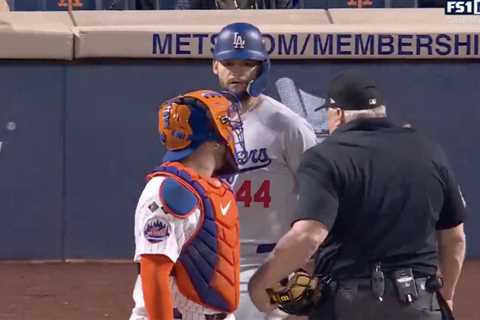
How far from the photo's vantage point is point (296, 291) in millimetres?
4336

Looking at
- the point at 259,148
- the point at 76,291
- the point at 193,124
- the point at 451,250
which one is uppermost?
the point at 193,124

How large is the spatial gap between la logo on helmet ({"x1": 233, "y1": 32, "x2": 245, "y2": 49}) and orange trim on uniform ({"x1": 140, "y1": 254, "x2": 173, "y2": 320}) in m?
Answer: 1.83

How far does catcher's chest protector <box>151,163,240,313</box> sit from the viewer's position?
12.4 feet

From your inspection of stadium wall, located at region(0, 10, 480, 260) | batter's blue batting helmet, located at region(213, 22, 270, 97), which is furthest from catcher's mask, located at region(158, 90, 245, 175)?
stadium wall, located at region(0, 10, 480, 260)

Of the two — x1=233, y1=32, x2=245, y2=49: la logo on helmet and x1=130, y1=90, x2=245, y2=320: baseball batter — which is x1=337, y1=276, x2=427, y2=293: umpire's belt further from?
x1=233, y1=32, x2=245, y2=49: la logo on helmet

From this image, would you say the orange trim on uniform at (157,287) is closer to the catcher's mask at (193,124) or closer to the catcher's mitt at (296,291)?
the catcher's mask at (193,124)

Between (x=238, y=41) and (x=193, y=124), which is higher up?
(x=238, y=41)

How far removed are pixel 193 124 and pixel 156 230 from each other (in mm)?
378

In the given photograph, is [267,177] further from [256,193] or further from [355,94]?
[355,94]

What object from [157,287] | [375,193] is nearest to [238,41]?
[375,193]

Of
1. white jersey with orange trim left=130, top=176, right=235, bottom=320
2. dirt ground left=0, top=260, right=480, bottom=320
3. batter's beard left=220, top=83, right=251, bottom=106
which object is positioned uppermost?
batter's beard left=220, top=83, right=251, bottom=106

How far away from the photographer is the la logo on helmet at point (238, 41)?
534 centimetres

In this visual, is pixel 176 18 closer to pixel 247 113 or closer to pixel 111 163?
pixel 111 163

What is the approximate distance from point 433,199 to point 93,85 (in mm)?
5997
